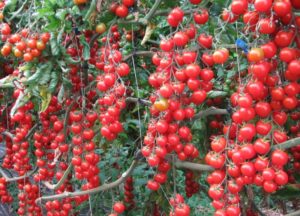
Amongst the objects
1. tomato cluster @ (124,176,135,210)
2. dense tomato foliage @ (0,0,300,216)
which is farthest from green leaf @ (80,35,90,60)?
tomato cluster @ (124,176,135,210)

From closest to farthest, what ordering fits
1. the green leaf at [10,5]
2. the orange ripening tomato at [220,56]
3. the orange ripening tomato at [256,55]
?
the orange ripening tomato at [256,55], the orange ripening tomato at [220,56], the green leaf at [10,5]

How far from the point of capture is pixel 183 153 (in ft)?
3.94

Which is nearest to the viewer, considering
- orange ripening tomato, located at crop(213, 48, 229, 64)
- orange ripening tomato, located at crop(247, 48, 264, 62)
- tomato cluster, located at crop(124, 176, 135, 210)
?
orange ripening tomato, located at crop(247, 48, 264, 62)

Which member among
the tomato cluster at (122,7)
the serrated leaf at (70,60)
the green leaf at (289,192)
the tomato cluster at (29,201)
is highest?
the tomato cluster at (122,7)

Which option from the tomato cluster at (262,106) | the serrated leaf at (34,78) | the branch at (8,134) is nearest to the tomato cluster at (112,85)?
the serrated leaf at (34,78)

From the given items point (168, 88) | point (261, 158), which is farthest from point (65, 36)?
point (261, 158)

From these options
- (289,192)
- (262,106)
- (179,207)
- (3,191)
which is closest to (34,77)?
(179,207)

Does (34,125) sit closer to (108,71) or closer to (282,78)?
(108,71)

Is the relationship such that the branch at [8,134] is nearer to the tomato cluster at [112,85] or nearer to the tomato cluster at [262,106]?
the tomato cluster at [112,85]

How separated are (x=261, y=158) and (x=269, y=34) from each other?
270mm

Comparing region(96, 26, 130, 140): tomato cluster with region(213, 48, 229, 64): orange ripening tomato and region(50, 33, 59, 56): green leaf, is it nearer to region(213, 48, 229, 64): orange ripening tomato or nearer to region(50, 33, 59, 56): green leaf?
region(50, 33, 59, 56): green leaf

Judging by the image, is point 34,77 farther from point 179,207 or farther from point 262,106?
point 262,106

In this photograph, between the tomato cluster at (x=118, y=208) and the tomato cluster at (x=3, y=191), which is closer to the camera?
the tomato cluster at (x=118, y=208)

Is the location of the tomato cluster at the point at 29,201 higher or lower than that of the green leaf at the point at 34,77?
lower
